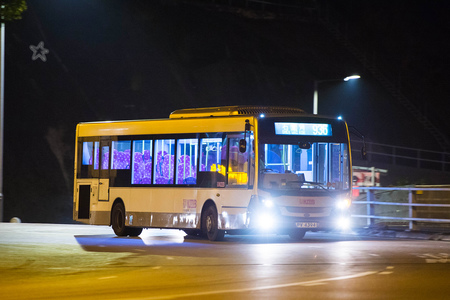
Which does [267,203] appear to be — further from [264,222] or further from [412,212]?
[412,212]

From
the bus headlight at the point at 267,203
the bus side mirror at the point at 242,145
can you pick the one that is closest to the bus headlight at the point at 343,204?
the bus headlight at the point at 267,203

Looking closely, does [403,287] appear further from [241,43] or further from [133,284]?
[241,43]

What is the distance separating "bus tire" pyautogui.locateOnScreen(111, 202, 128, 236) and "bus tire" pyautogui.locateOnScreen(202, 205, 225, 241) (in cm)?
320

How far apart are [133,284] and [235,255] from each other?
17.6ft

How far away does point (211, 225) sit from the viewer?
22.6 m

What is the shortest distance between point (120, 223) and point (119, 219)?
4.9 inches

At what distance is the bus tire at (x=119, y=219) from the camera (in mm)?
25244

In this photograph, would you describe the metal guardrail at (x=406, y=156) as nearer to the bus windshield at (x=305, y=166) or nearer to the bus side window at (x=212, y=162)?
the bus windshield at (x=305, y=166)

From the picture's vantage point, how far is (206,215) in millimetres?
22797

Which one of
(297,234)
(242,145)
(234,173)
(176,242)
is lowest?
(176,242)

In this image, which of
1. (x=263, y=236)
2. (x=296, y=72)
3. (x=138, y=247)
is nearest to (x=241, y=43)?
(x=296, y=72)

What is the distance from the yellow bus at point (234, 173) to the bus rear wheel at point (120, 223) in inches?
1.2

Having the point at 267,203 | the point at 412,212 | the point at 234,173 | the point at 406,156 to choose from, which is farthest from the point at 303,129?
the point at 406,156

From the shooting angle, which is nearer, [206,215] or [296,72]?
[206,215]
